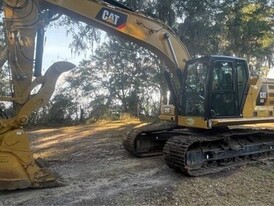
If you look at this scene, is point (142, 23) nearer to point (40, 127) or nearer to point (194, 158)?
point (194, 158)

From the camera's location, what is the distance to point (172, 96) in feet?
25.5

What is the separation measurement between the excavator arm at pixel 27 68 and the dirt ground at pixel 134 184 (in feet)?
1.14

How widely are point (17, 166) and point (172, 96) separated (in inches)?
146

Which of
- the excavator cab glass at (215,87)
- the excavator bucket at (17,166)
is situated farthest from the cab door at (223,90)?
the excavator bucket at (17,166)

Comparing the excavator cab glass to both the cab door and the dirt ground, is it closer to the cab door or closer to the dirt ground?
the cab door

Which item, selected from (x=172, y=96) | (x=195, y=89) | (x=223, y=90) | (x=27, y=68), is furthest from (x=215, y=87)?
(x=27, y=68)

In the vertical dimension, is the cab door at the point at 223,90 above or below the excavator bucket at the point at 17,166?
above

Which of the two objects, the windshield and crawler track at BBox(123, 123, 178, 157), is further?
crawler track at BBox(123, 123, 178, 157)

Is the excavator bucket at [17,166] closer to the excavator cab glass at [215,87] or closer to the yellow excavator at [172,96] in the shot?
the yellow excavator at [172,96]

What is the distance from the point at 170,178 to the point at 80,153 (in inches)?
118

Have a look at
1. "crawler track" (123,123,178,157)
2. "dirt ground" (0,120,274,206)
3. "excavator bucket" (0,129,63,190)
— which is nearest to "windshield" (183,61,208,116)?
"crawler track" (123,123,178,157)

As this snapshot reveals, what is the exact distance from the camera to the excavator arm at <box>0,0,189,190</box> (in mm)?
5324

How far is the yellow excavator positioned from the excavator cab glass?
0.06ft

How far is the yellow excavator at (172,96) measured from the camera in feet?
18.3
